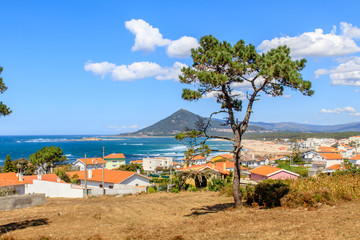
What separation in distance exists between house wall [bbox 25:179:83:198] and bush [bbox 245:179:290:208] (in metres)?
27.8

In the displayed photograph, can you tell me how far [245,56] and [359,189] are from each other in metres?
8.75

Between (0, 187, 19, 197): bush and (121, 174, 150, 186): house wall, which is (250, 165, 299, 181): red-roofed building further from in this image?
(0, 187, 19, 197): bush

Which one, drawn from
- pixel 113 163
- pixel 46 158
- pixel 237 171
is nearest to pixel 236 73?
pixel 237 171

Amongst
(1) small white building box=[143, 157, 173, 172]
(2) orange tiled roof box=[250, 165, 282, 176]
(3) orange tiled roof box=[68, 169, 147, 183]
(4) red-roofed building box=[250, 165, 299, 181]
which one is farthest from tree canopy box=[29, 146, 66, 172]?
(2) orange tiled roof box=[250, 165, 282, 176]

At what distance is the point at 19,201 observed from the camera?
23.7 metres

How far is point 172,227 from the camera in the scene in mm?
12305

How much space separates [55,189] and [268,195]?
33.3 metres

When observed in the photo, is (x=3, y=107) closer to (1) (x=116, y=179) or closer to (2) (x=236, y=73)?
(2) (x=236, y=73)

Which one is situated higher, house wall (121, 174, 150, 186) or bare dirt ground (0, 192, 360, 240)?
bare dirt ground (0, 192, 360, 240)

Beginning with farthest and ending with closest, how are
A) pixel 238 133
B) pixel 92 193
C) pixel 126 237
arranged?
1. pixel 92 193
2. pixel 238 133
3. pixel 126 237

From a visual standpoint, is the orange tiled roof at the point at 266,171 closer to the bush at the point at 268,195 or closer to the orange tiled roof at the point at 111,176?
the orange tiled roof at the point at 111,176

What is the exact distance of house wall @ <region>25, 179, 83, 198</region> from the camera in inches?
1571

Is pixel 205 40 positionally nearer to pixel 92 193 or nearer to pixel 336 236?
pixel 336 236

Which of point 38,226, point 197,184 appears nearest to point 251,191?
point 38,226
